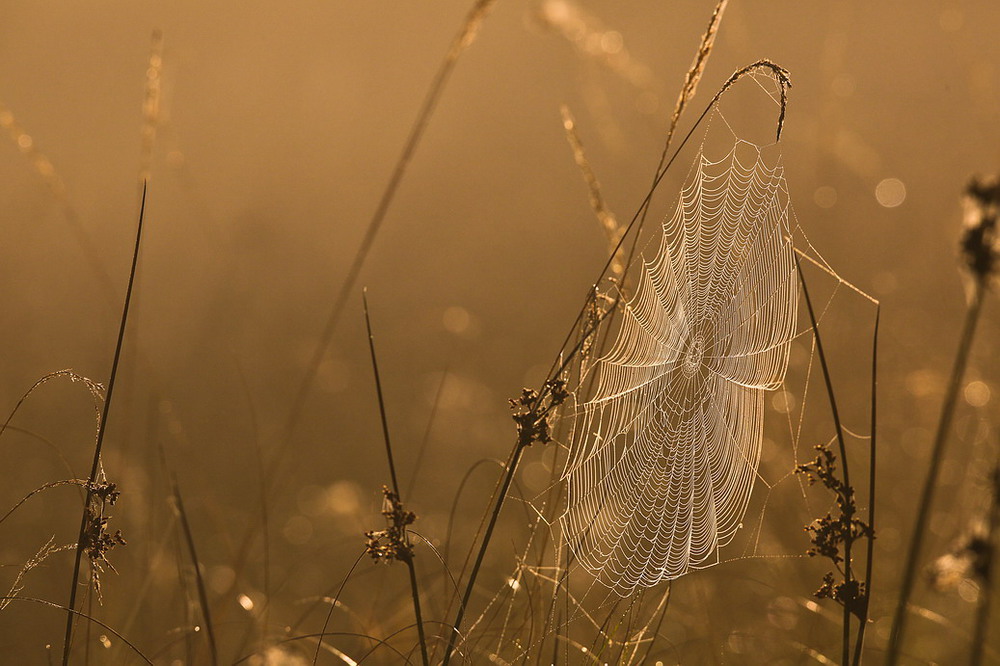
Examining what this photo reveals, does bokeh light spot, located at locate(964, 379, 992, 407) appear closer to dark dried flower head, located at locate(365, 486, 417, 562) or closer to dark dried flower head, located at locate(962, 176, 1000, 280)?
dark dried flower head, located at locate(365, 486, 417, 562)

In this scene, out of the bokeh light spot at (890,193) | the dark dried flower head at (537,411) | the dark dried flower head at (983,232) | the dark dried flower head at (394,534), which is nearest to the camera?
the dark dried flower head at (983,232)

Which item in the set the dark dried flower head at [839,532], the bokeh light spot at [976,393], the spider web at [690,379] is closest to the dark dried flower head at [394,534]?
the dark dried flower head at [839,532]

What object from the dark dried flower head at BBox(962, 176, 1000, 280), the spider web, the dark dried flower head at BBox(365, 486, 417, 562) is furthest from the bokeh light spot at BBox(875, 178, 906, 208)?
the dark dried flower head at BBox(962, 176, 1000, 280)

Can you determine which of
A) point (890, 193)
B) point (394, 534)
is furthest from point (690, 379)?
point (394, 534)

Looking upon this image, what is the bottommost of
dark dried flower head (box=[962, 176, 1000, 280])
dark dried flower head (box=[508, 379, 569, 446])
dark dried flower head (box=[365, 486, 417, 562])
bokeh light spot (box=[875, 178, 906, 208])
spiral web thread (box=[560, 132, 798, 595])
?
dark dried flower head (box=[365, 486, 417, 562])

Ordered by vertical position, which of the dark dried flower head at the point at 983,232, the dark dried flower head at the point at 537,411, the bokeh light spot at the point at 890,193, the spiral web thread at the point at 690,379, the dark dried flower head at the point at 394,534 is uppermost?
the bokeh light spot at the point at 890,193

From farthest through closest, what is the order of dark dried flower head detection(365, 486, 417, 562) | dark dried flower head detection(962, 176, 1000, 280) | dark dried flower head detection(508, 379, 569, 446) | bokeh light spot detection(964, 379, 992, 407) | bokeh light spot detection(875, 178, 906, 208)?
bokeh light spot detection(875, 178, 906, 208) → bokeh light spot detection(964, 379, 992, 407) → dark dried flower head detection(508, 379, 569, 446) → dark dried flower head detection(365, 486, 417, 562) → dark dried flower head detection(962, 176, 1000, 280)

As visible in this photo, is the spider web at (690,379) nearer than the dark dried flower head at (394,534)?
No

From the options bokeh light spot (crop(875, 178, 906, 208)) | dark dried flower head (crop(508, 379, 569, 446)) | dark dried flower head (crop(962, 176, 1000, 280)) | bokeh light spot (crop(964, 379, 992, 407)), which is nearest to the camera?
dark dried flower head (crop(962, 176, 1000, 280))

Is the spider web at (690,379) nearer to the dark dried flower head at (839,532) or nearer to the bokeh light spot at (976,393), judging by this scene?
the bokeh light spot at (976,393)

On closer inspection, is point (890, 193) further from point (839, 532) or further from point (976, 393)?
point (839, 532)

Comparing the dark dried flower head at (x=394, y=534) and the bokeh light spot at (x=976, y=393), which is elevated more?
the bokeh light spot at (x=976, y=393)

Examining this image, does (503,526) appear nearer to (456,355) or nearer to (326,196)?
(456,355)
